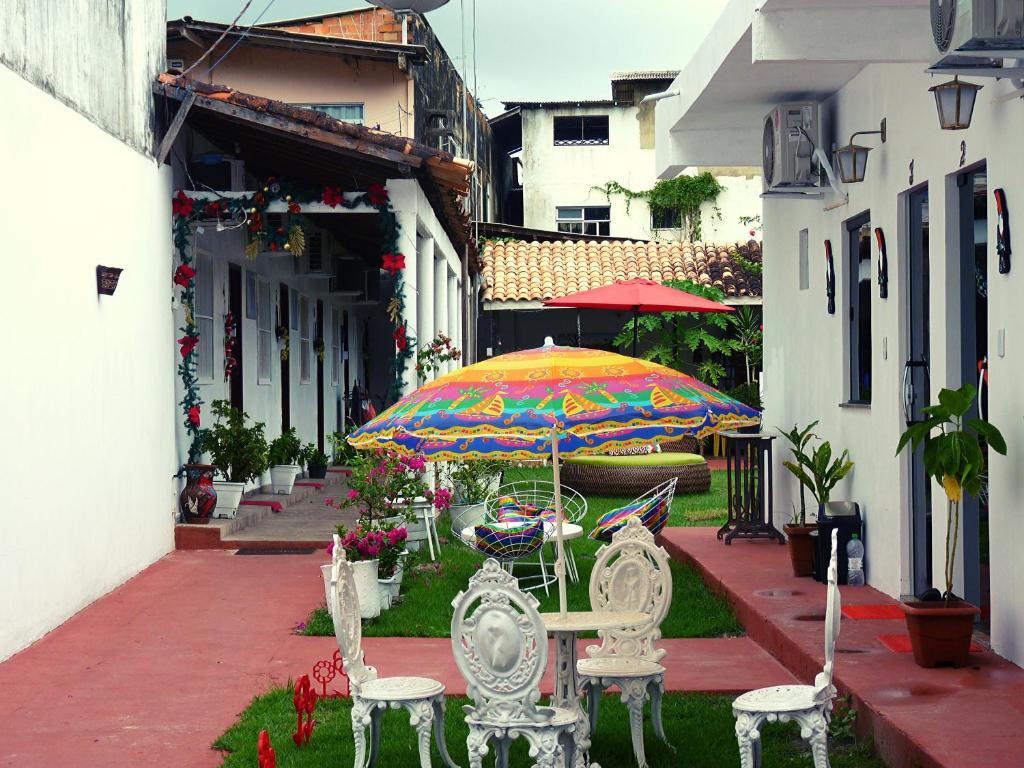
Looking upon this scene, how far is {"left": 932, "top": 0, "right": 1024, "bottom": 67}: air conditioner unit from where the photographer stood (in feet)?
17.2

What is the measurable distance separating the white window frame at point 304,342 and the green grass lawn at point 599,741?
12275mm

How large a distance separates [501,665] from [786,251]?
7.50 metres

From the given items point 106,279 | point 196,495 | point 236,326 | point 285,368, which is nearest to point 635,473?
point 285,368

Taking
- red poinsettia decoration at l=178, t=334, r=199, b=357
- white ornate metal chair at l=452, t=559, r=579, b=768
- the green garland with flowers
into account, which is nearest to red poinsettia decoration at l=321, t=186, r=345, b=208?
the green garland with flowers

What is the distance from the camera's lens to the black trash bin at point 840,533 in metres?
8.95

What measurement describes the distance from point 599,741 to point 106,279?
5452 millimetres

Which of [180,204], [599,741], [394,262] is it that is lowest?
[599,741]

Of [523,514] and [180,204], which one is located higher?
[180,204]

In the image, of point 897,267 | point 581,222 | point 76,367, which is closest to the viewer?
point 897,267

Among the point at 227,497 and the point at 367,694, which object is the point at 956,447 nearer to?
the point at 367,694

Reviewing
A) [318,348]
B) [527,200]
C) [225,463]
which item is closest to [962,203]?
[225,463]

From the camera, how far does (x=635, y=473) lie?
653 inches

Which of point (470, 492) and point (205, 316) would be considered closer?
point (470, 492)

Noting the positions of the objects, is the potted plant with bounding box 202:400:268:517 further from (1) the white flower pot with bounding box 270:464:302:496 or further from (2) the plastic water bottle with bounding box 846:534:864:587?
(2) the plastic water bottle with bounding box 846:534:864:587
